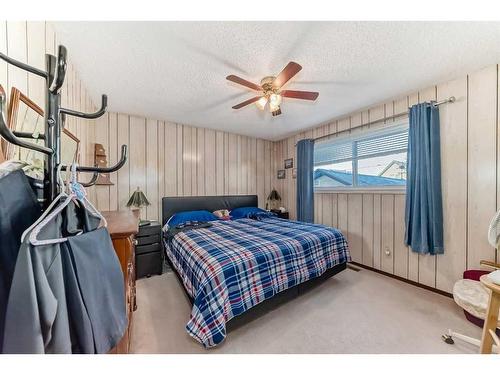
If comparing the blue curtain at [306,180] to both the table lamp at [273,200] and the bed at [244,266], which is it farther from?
the bed at [244,266]

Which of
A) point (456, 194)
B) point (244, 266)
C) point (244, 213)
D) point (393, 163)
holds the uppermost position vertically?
point (393, 163)

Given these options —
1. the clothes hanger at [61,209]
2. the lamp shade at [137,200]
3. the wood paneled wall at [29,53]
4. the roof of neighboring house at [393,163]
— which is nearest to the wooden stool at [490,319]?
the roof of neighboring house at [393,163]

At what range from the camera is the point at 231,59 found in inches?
70.4

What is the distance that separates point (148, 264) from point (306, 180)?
2990 mm

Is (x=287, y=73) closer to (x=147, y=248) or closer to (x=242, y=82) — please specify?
(x=242, y=82)

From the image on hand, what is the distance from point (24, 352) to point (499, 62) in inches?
142

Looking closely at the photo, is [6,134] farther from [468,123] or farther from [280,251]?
[468,123]

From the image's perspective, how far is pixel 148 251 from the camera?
284 cm

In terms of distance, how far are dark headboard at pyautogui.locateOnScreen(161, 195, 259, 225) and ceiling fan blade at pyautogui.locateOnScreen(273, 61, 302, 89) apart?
2.54m

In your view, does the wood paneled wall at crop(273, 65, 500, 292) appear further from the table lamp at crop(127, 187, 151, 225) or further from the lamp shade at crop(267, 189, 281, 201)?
the table lamp at crop(127, 187, 151, 225)

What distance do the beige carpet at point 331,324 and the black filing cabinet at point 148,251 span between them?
0.30 metres

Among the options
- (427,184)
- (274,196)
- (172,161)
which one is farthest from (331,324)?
(172,161)

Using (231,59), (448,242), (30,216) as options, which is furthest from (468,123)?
(30,216)
